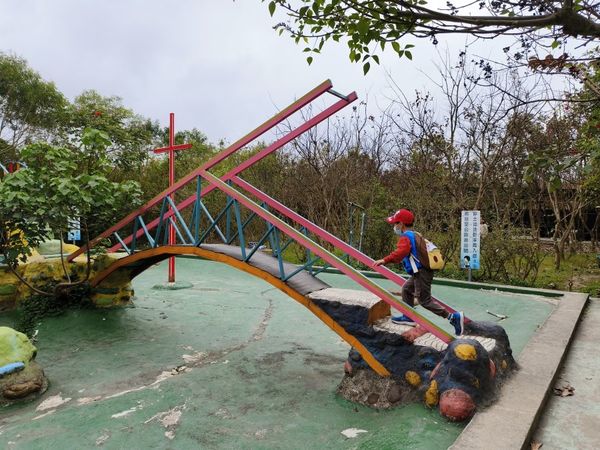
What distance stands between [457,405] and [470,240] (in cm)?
540

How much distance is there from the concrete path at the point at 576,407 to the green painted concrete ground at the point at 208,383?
553 mm

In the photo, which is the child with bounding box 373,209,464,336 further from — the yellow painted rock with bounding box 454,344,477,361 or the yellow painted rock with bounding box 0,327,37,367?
the yellow painted rock with bounding box 0,327,37,367

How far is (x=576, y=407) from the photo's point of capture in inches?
126

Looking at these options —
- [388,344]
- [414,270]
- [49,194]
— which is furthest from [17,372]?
[414,270]

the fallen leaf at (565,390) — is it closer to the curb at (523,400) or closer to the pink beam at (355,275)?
the curb at (523,400)

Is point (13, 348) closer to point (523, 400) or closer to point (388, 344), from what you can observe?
point (388, 344)

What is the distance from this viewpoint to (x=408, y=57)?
2590mm

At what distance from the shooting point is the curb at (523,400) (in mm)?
2568

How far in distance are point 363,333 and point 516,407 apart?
3.97 ft

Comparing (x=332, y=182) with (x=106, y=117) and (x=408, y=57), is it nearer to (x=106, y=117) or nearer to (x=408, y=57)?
(x=106, y=117)

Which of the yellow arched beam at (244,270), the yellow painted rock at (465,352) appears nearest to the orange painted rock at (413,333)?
the yellow arched beam at (244,270)

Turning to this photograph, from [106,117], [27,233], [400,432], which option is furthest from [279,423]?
[106,117]

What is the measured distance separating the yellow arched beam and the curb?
89 centimetres

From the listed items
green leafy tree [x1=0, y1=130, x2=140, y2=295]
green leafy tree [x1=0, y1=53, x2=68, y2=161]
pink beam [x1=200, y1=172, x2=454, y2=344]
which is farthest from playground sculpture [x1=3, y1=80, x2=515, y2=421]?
green leafy tree [x1=0, y1=53, x2=68, y2=161]
